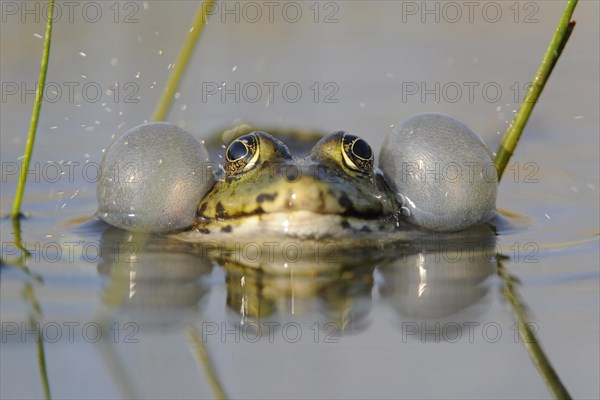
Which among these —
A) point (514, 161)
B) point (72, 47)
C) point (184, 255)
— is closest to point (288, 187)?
point (184, 255)

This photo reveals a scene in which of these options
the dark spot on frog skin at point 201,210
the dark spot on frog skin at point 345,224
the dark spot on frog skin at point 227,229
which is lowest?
the dark spot on frog skin at point 227,229

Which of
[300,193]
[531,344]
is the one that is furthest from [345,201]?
[531,344]

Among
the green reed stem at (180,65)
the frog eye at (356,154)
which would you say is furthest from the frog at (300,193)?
the green reed stem at (180,65)

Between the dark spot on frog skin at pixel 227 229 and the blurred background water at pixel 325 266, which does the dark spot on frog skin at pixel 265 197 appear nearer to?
the dark spot on frog skin at pixel 227 229

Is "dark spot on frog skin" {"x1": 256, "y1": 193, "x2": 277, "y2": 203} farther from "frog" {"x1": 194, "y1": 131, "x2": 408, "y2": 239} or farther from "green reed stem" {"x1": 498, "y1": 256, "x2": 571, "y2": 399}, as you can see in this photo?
"green reed stem" {"x1": 498, "y1": 256, "x2": 571, "y2": 399}

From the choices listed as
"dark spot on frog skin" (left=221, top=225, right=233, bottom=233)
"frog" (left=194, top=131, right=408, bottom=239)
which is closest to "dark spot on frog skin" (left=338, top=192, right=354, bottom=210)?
"frog" (left=194, top=131, right=408, bottom=239)

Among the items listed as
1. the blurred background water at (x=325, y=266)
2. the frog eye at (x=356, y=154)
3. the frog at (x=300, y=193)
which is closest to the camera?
the blurred background water at (x=325, y=266)
